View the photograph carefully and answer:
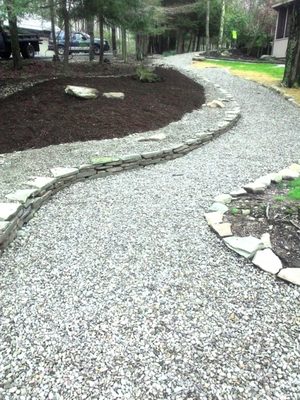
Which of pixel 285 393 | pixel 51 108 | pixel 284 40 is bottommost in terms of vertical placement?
pixel 285 393

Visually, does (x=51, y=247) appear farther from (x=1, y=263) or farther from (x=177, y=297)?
(x=177, y=297)

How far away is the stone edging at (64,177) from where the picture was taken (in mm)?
2881

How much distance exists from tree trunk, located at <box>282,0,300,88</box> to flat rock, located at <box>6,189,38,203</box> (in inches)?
331

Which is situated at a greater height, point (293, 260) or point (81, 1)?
point (81, 1)

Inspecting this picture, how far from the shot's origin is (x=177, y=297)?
2.18 m

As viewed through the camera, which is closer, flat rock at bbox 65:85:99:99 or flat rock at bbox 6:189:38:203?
flat rock at bbox 6:189:38:203

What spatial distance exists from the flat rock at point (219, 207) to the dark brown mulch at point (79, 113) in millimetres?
2552

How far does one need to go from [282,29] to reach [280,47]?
1.30 meters

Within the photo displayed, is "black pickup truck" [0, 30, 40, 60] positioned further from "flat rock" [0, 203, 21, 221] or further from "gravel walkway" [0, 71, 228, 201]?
"flat rock" [0, 203, 21, 221]

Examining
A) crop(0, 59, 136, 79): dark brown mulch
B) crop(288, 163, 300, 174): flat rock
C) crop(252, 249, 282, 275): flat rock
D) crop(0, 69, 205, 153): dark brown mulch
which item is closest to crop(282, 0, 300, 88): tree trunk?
crop(0, 69, 205, 153): dark brown mulch

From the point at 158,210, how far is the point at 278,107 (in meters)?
5.83

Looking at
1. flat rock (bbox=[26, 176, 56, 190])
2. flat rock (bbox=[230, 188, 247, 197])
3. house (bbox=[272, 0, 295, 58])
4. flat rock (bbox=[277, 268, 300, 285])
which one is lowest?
flat rock (bbox=[277, 268, 300, 285])

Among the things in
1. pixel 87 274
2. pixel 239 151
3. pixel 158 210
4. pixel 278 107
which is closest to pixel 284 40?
pixel 278 107

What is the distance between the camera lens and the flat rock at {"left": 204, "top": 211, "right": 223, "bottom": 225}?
303cm
